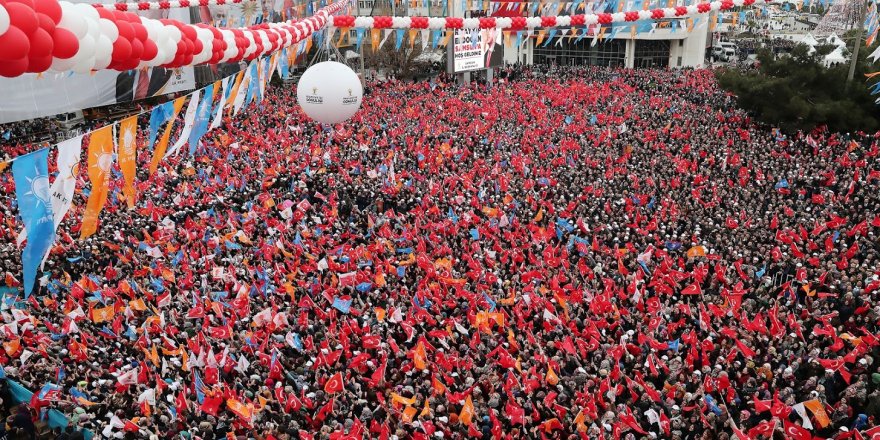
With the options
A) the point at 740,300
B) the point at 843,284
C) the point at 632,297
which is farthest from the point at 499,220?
the point at 843,284

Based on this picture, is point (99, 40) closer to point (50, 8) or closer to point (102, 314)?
point (50, 8)

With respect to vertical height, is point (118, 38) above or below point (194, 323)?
above

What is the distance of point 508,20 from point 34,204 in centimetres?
1036

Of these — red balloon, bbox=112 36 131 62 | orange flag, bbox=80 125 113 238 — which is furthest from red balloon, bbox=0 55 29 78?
orange flag, bbox=80 125 113 238

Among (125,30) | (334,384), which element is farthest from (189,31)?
(334,384)

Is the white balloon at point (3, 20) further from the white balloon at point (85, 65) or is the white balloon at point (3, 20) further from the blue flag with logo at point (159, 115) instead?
the blue flag with logo at point (159, 115)

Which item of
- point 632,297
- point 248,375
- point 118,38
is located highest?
point 118,38

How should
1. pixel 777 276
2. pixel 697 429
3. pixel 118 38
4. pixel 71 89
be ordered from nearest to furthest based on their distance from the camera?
pixel 118 38
pixel 697 429
pixel 777 276
pixel 71 89

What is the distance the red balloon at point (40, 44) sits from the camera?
351cm

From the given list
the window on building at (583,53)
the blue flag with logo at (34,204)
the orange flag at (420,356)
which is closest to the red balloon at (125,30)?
the blue flag with logo at (34,204)

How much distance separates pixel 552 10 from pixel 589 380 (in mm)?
32434

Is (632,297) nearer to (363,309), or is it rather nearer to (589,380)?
(589,380)

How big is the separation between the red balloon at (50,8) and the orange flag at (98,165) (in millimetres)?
3958

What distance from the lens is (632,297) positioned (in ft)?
32.5
